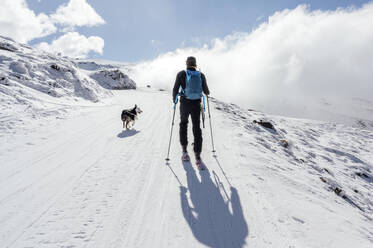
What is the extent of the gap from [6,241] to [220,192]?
134 inches

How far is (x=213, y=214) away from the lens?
11.3 feet

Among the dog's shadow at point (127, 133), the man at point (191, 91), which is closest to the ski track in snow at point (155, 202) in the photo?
the man at point (191, 91)

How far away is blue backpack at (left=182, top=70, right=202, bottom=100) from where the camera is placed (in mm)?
5203

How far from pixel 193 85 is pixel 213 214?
312 cm

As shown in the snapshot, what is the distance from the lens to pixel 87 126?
29.7 feet

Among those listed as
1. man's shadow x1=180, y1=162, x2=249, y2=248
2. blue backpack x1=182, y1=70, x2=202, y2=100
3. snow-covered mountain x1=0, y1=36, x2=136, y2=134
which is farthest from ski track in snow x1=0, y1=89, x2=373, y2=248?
snow-covered mountain x1=0, y1=36, x2=136, y2=134

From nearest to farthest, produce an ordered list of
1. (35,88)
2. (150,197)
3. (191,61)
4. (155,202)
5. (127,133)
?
1. (155,202)
2. (150,197)
3. (191,61)
4. (127,133)
5. (35,88)

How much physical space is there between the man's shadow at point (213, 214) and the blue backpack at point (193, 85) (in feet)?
7.03

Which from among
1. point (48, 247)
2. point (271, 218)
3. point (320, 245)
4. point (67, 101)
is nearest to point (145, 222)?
point (48, 247)

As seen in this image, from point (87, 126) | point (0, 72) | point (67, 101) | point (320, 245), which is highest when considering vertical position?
point (0, 72)

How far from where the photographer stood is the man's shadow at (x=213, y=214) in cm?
290

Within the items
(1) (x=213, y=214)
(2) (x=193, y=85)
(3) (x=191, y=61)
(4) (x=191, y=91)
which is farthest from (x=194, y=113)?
(1) (x=213, y=214)

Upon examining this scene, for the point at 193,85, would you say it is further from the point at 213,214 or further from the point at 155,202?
the point at 213,214

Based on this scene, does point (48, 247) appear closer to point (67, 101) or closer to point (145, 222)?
point (145, 222)
